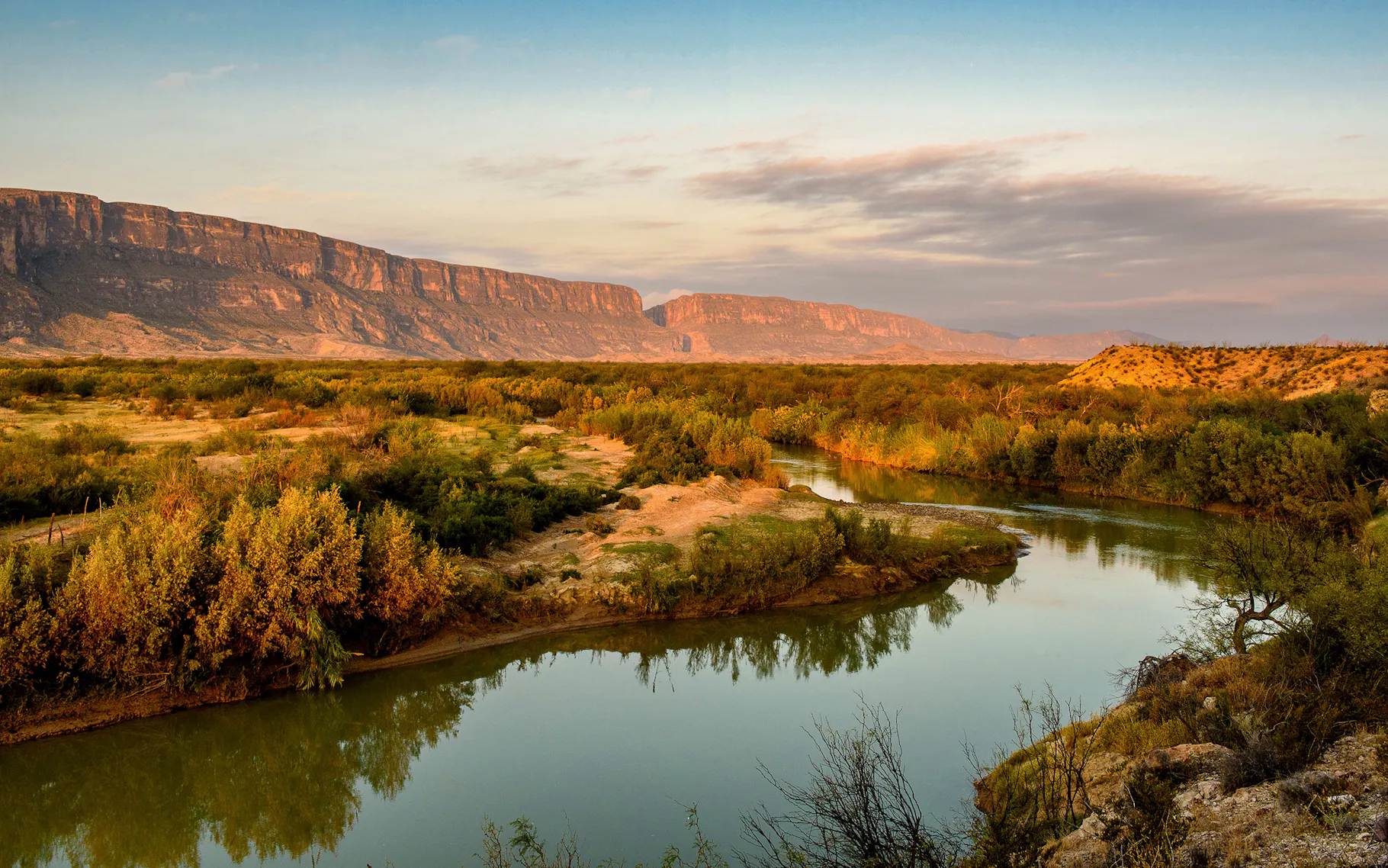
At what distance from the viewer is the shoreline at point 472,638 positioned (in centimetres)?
802

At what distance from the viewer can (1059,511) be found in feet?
67.9

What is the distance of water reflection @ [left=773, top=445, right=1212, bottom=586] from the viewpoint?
16484 millimetres

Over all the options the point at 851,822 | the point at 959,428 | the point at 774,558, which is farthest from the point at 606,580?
the point at 959,428

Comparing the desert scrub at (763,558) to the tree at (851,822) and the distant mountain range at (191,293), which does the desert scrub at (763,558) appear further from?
the distant mountain range at (191,293)

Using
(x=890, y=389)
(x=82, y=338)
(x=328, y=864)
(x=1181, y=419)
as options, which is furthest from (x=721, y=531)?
(x=82, y=338)

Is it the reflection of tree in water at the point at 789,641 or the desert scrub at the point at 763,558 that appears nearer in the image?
the reflection of tree in water at the point at 789,641

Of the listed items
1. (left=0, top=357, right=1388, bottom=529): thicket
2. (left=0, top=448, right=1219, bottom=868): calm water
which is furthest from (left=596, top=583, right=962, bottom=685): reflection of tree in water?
(left=0, top=357, right=1388, bottom=529): thicket

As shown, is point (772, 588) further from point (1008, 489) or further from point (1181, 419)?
point (1181, 419)

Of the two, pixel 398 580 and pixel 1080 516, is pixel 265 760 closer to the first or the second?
pixel 398 580

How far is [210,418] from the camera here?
23062mm

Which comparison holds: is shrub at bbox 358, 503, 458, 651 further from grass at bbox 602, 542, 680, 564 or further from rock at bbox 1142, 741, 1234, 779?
rock at bbox 1142, 741, 1234, 779

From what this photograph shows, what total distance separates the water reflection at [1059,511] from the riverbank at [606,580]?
193 centimetres

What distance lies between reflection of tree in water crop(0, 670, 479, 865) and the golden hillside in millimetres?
32956

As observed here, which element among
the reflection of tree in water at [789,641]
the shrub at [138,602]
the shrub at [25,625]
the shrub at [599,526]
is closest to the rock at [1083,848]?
the reflection of tree in water at [789,641]
